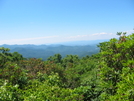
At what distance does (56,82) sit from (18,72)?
7.91ft

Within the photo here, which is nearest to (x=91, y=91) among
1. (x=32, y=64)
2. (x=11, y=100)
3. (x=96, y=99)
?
(x=96, y=99)

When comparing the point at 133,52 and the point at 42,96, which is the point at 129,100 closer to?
the point at 133,52

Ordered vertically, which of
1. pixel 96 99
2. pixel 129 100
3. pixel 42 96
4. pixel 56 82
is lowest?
pixel 96 99

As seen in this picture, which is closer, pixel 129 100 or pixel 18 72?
pixel 129 100

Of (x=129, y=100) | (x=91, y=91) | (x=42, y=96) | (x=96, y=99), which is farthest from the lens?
(x=91, y=91)

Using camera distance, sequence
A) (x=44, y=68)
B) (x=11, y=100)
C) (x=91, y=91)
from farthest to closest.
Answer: (x=44, y=68)
(x=91, y=91)
(x=11, y=100)

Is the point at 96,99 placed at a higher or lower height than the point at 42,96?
lower

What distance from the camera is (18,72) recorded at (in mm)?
6672

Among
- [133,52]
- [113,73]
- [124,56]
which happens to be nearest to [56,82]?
[113,73]

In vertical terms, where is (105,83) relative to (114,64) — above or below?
below

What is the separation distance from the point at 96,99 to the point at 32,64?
7.34m

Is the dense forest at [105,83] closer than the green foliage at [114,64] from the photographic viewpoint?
Yes

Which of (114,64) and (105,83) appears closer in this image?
(105,83)

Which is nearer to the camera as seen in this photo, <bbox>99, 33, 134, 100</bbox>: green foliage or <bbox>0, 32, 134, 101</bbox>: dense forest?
<bbox>0, 32, 134, 101</bbox>: dense forest
